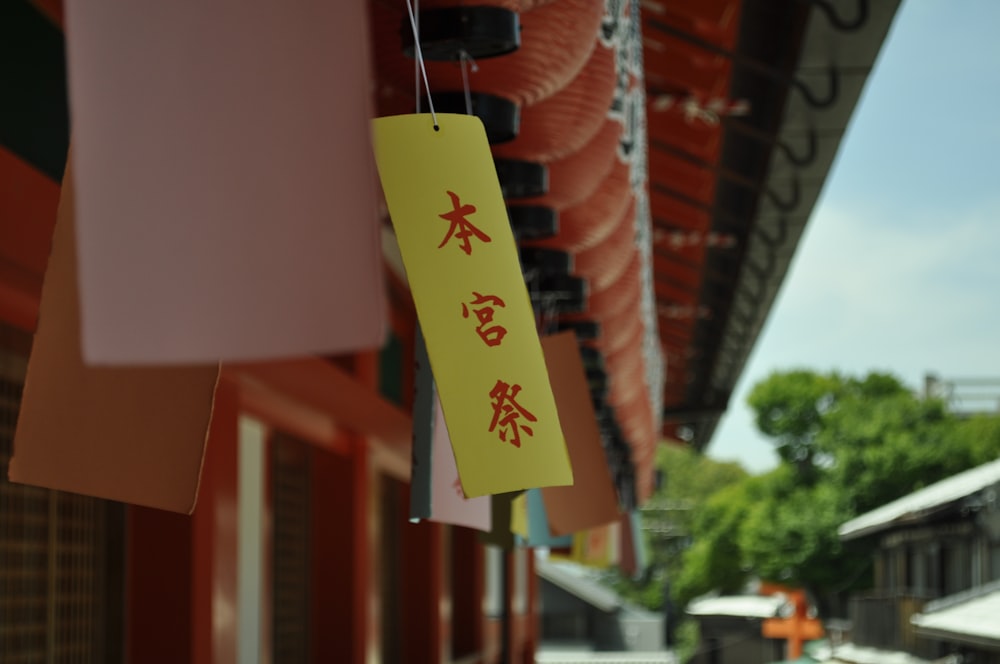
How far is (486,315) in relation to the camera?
231 centimetres

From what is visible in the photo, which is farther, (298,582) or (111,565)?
(298,582)

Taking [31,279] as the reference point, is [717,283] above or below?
above

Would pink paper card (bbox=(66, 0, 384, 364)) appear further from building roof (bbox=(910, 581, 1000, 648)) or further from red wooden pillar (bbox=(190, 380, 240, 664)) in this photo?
building roof (bbox=(910, 581, 1000, 648))

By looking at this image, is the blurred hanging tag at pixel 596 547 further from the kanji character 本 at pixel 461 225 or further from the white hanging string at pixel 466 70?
the kanji character 本 at pixel 461 225

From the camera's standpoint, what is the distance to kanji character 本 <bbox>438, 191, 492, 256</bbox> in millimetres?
2293

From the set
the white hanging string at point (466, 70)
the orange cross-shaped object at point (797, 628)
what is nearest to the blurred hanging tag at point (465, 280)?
the white hanging string at point (466, 70)

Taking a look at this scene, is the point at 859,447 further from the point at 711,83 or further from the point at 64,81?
the point at 64,81

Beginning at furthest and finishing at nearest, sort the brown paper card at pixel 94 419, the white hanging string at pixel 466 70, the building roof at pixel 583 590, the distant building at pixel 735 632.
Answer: the distant building at pixel 735 632 → the building roof at pixel 583 590 → the white hanging string at pixel 466 70 → the brown paper card at pixel 94 419

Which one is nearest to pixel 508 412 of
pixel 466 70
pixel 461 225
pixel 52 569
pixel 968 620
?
pixel 461 225

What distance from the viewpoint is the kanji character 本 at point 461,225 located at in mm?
2293

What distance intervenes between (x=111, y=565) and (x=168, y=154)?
139 inches

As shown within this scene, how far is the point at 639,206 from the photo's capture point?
5.48 m

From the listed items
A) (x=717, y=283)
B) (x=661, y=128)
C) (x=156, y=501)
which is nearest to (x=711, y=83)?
(x=661, y=128)

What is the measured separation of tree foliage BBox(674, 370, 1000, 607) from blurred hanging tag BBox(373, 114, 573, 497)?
4138 cm
